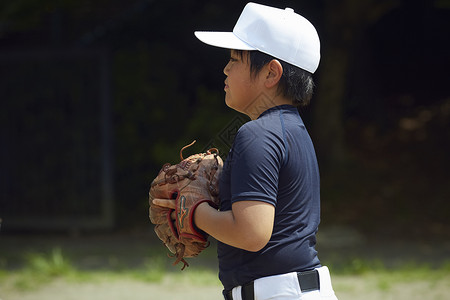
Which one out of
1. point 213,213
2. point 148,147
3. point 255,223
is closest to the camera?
point 255,223

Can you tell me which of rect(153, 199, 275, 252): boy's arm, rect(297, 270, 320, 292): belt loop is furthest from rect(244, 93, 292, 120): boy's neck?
rect(297, 270, 320, 292): belt loop

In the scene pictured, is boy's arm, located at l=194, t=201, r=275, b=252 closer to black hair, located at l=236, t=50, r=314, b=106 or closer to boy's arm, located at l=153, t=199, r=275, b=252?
boy's arm, located at l=153, t=199, r=275, b=252

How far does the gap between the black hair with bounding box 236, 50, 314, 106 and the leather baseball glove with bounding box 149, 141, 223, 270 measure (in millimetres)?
321

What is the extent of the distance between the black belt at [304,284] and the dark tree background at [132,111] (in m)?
4.66

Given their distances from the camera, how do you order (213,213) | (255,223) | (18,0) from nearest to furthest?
(255,223) < (213,213) < (18,0)

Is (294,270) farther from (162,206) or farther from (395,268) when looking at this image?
(395,268)

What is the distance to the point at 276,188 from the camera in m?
1.87

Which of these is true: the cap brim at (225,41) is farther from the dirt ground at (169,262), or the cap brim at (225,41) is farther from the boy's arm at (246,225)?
the dirt ground at (169,262)

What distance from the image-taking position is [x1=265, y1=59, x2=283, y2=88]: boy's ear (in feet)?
6.48

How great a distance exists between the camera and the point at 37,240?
24.3ft

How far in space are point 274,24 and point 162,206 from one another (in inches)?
26.3

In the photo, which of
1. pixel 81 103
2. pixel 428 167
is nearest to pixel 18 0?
pixel 81 103

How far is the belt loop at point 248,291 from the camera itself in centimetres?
194

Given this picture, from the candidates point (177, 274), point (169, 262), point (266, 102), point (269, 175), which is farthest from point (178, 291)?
point (269, 175)
